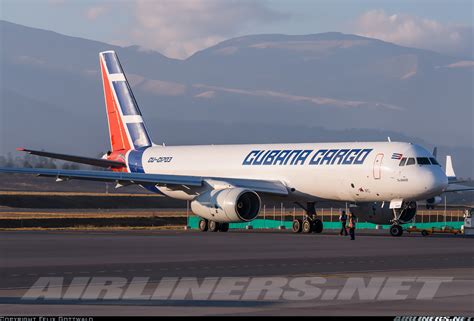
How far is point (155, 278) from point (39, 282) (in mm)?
2687

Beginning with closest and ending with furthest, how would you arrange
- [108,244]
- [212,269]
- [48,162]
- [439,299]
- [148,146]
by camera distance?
[439,299] → [212,269] → [108,244] → [148,146] → [48,162]

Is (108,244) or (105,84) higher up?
(105,84)

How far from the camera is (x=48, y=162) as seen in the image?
154 meters

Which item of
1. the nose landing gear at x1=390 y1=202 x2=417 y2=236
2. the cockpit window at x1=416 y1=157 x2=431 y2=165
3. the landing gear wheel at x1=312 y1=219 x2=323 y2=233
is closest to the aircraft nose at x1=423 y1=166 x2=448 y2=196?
the cockpit window at x1=416 y1=157 x2=431 y2=165

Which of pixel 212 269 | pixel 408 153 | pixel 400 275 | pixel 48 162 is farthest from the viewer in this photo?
pixel 48 162

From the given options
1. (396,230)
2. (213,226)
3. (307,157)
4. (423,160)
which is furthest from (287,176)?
(423,160)

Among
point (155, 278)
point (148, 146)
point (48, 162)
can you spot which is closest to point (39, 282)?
point (155, 278)

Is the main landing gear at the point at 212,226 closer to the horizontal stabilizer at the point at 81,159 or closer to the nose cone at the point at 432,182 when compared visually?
the horizontal stabilizer at the point at 81,159

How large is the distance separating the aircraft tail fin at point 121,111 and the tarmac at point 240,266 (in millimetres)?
16857

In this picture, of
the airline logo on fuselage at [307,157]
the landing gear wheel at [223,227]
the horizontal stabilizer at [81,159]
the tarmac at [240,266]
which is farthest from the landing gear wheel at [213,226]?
the horizontal stabilizer at [81,159]

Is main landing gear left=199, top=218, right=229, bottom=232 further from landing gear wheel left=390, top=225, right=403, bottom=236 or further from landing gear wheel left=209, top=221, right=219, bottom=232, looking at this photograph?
landing gear wheel left=390, top=225, right=403, bottom=236

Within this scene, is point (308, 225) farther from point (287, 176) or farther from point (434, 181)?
point (434, 181)

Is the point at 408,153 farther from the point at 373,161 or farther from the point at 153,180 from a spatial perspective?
the point at 153,180

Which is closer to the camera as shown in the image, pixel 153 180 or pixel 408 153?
pixel 408 153
